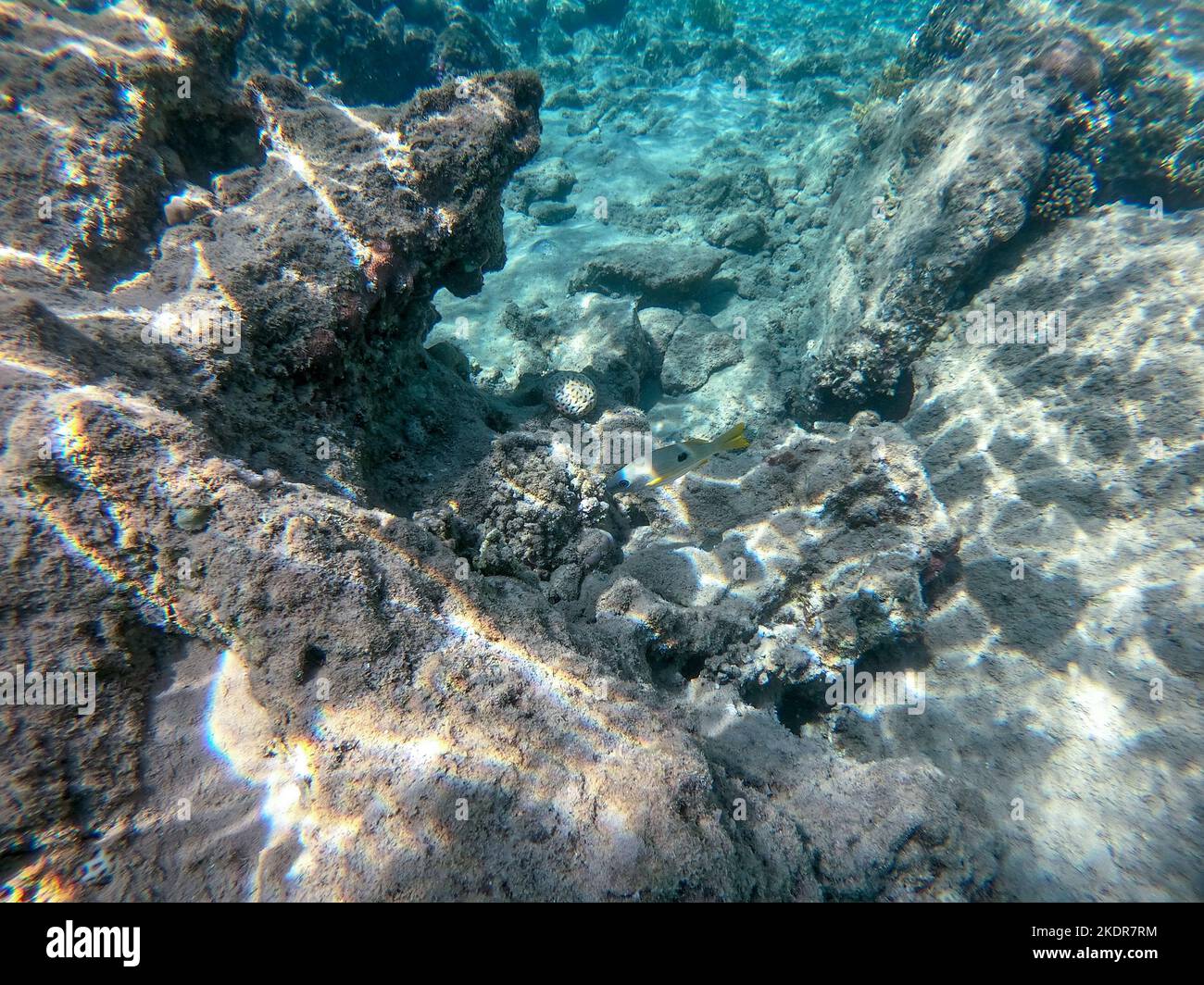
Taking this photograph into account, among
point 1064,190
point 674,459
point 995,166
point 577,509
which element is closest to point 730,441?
point 674,459

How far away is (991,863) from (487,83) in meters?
5.43

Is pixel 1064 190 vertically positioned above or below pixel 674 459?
above

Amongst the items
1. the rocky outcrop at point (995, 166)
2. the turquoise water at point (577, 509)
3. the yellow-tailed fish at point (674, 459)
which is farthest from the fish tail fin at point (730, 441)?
the rocky outcrop at point (995, 166)

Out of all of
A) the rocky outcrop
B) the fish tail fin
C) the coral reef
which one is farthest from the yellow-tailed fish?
the coral reef

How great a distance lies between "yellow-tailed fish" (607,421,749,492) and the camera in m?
3.92

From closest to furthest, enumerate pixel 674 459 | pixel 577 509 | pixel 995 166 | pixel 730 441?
pixel 577 509 → pixel 674 459 → pixel 730 441 → pixel 995 166

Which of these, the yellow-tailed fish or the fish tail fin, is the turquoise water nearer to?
the yellow-tailed fish

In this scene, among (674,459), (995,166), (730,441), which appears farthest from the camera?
(995,166)

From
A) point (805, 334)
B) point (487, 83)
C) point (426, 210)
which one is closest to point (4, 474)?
point (426, 210)

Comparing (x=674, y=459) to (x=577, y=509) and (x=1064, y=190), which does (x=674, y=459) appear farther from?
(x=1064, y=190)

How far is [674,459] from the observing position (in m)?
3.93

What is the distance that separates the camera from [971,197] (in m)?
4.94

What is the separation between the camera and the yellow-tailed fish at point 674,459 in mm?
3920

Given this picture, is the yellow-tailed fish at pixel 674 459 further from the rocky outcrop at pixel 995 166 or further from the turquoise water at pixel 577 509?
the rocky outcrop at pixel 995 166
